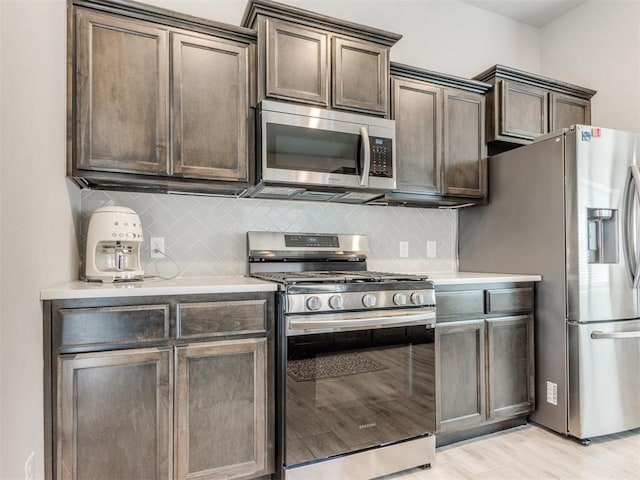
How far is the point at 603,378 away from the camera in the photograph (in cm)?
225

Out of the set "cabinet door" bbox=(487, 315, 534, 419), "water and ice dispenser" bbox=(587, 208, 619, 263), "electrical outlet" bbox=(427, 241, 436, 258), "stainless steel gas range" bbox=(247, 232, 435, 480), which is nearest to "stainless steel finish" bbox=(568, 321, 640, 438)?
"cabinet door" bbox=(487, 315, 534, 419)

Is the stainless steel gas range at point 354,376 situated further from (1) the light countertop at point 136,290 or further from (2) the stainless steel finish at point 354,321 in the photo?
(1) the light countertop at point 136,290

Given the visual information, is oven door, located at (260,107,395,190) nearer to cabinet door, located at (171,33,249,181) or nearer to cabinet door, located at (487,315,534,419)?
cabinet door, located at (171,33,249,181)

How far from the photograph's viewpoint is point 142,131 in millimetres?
1929

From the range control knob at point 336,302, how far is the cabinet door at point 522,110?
1.78 m

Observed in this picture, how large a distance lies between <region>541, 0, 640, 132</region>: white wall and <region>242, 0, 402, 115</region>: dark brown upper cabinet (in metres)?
1.89

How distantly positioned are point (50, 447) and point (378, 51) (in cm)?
247

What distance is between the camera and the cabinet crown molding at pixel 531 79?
273cm

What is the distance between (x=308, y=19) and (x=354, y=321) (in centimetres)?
163

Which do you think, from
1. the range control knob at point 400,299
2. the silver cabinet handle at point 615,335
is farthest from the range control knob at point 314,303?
the silver cabinet handle at point 615,335

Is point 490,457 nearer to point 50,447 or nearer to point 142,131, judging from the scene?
point 50,447

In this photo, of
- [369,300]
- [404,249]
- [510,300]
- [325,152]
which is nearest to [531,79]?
[404,249]

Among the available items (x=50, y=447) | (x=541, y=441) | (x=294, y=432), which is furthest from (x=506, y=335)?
(x=50, y=447)

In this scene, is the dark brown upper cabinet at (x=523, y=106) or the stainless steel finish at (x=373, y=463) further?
the dark brown upper cabinet at (x=523, y=106)
